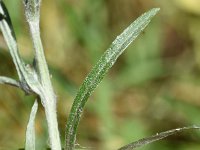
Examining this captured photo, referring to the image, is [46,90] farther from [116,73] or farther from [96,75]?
[116,73]

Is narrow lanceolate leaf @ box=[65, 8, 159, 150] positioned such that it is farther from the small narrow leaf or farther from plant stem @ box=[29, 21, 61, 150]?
the small narrow leaf

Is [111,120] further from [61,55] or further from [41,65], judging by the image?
[41,65]

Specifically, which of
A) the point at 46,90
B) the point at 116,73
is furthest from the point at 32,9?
the point at 116,73

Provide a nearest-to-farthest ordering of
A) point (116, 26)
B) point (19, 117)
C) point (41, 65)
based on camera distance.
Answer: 1. point (41, 65)
2. point (19, 117)
3. point (116, 26)

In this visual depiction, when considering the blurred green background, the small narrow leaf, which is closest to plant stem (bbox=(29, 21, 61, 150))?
the small narrow leaf

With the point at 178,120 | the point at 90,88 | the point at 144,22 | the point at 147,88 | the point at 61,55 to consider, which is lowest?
the point at 90,88

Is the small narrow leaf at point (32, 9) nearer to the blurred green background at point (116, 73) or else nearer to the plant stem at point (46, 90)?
the plant stem at point (46, 90)

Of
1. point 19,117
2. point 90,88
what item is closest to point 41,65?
point 90,88

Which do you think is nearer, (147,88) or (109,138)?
(109,138)
